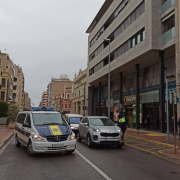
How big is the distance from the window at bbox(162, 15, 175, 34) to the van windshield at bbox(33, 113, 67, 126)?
14955mm

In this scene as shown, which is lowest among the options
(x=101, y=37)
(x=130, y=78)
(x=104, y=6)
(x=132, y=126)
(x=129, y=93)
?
(x=132, y=126)

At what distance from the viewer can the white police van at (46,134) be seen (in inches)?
347

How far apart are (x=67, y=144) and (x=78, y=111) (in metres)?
56.0

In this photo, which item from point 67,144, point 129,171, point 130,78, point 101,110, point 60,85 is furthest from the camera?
point 60,85

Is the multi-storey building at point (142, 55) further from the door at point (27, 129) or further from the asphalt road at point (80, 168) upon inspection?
the door at point (27, 129)

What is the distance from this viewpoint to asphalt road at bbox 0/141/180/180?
6344 millimetres

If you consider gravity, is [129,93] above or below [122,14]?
below

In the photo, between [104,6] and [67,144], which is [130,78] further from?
[67,144]

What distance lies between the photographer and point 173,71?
854 inches

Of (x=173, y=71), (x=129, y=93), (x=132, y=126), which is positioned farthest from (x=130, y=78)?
(x=173, y=71)

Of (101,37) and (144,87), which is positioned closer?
(144,87)

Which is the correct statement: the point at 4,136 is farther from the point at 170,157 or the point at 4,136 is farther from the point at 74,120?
the point at 170,157

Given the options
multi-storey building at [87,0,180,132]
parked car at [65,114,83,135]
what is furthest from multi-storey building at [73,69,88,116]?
parked car at [65,114,83,135]

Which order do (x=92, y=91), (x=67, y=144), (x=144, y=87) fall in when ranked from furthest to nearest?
(x=92, y=91) → (x=144, y=87) → (x=67, y=144)
